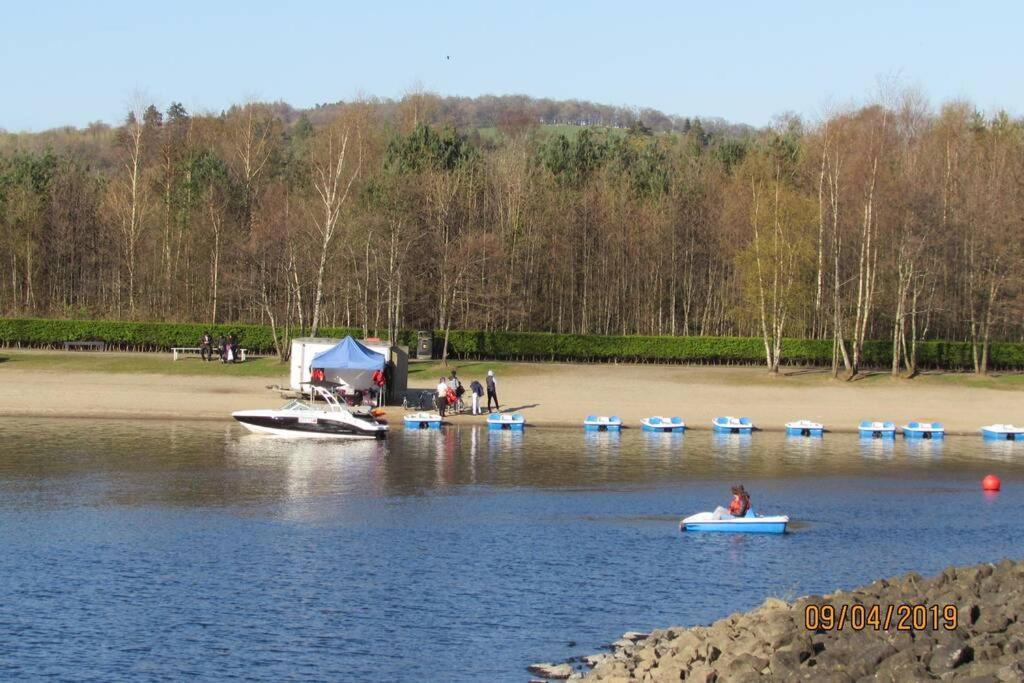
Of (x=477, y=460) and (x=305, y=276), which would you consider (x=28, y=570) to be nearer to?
(x=477, y=460)

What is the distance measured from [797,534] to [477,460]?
1358 cm

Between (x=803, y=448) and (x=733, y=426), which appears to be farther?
(x=733, y=426)

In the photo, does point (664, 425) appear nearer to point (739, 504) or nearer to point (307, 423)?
point (307, 423)

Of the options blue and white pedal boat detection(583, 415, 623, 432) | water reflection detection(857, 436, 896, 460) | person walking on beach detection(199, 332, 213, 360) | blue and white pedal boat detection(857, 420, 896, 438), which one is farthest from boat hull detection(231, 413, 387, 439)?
blue and white pedal boat detection(857, 420, 896, 438)

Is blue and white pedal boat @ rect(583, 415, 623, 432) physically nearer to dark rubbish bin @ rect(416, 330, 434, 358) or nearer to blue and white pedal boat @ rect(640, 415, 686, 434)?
blue and white pedal boat @ rect(640, 415, 686, 434)

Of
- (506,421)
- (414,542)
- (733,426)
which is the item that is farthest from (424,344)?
→ (414,542)

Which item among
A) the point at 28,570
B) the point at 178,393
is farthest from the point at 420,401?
the point at 28,570

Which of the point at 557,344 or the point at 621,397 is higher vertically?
the point at 557,344

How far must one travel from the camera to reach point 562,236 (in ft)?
282

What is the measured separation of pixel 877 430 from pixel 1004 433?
556 centimetres

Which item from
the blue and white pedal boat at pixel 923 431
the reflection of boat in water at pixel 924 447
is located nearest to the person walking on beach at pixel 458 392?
the reflection of boat in water at pixel 924 447

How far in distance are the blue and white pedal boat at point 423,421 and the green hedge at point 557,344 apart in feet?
65.8

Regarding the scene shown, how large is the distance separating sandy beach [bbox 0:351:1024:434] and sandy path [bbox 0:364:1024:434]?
0.05 m

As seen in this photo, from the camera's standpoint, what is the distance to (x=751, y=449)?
4781 cm
